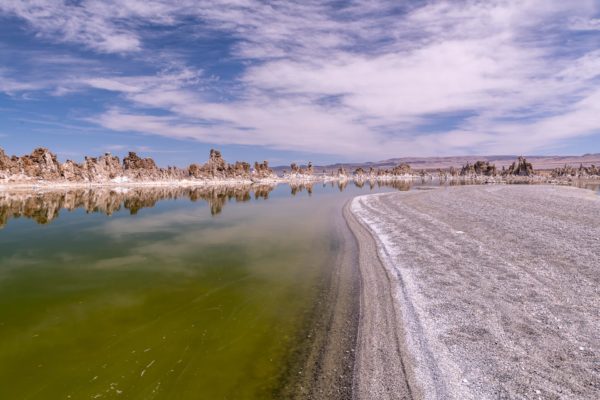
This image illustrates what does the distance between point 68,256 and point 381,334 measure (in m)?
18.0

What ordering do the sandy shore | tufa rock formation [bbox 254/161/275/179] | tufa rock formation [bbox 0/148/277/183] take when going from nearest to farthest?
1. the sandy shore
2. tufa rock formation [bbox 0/148/277/183]
3. tufa rock formation [bbox 254/161/275/179]

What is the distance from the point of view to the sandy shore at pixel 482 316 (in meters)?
6.93

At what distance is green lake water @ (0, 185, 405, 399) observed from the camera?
7.37m

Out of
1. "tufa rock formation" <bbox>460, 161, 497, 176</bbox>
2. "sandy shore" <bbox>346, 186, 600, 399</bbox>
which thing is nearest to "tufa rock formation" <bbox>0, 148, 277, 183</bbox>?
"sandy shore" <bbox>346, 186, 600, 399</bbox>

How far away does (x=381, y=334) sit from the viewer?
30.5ft

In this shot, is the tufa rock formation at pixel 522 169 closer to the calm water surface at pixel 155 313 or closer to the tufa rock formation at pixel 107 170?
the tufa rock formation at pixel 107 170

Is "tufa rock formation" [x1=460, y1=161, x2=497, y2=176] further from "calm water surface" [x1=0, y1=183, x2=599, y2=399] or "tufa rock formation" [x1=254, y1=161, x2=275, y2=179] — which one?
"calm water surface" [x1=0, y1=183, x2=599, y2=399]

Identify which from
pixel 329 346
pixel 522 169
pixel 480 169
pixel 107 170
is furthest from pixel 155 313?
pixel 480 169

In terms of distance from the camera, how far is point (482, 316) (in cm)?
980

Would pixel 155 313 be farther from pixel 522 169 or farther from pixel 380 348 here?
pixel 522 169

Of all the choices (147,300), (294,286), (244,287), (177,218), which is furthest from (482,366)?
(177,218)

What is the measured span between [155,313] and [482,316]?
10480 mm

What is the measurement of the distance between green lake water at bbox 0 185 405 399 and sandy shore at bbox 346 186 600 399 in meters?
2.49

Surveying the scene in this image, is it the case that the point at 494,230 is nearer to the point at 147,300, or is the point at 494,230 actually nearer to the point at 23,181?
the point at 147,300
